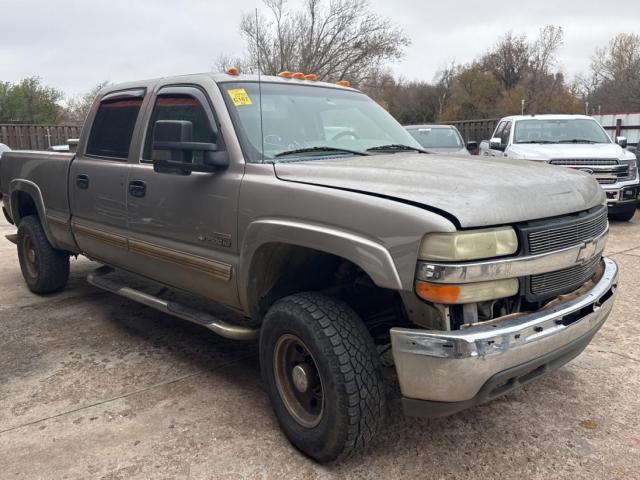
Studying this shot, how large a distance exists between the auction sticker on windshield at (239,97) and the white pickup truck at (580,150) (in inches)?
247

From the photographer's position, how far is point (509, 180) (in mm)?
2537

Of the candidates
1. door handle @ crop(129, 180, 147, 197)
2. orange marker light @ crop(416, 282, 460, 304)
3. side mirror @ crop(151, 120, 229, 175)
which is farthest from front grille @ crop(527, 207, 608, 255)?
door handle @ crop(129, 180, 147, 197)

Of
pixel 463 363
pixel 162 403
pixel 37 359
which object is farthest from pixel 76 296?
pixel 463 363

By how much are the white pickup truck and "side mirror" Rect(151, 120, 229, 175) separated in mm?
6606

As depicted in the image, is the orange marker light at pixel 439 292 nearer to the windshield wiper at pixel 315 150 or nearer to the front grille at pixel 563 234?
the front grille at pixel 563 234

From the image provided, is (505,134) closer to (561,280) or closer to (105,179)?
(105,179)

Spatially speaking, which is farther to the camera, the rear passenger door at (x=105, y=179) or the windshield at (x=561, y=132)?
the windshield at (x=561, y=132)

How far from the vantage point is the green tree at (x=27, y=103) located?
27.2 metres

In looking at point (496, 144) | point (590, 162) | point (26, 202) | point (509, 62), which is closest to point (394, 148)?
point (26, 202)

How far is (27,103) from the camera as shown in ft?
91.5

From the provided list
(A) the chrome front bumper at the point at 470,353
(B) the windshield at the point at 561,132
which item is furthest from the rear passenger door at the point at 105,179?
(B) the windshield at the point at 561,132

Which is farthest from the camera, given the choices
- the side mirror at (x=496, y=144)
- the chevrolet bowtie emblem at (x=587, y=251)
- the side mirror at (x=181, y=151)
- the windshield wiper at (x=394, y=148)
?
the side mirror at (x=496, y=144)

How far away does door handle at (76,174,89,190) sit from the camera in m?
4.37

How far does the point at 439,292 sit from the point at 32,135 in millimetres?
20494
